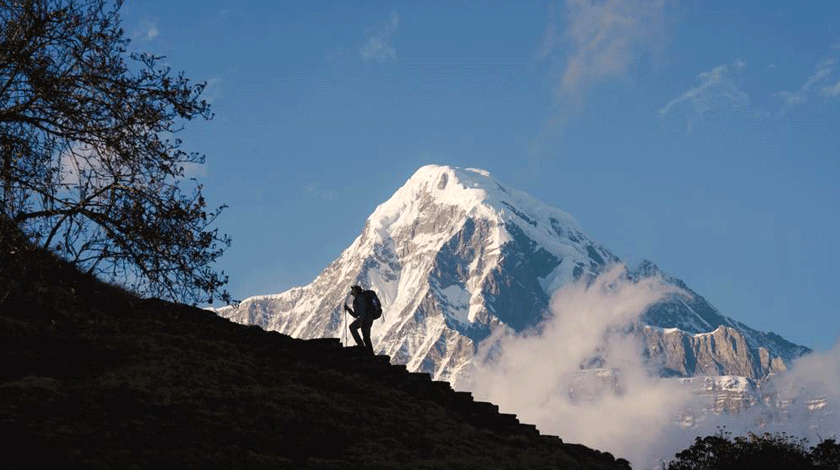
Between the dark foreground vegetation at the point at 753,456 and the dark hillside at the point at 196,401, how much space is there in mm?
12004

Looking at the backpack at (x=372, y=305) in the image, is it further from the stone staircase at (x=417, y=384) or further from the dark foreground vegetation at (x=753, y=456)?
the dark foreground vegetation at (x=753, y=456)

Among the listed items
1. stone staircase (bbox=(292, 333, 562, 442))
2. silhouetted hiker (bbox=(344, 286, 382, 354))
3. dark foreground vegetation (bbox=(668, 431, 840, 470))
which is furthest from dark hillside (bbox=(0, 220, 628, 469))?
dark foreground vegetation (bbox=(668, 431, 840, 470))

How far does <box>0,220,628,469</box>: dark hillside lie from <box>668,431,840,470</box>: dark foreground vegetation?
12.0 m

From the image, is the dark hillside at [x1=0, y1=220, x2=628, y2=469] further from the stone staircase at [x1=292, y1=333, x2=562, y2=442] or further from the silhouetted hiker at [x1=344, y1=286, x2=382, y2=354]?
the silhouetted hiker at [x1=344, y1=286, x2=382, y2=354]

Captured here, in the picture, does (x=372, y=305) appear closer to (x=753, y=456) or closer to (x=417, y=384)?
(x=417, y=384)

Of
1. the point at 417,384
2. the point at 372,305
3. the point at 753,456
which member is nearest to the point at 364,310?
the point at 372,305

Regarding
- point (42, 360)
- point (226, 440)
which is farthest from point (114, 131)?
point (226, 440)

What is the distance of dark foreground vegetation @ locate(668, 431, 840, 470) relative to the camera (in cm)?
3488

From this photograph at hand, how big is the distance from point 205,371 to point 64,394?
332 centimetres

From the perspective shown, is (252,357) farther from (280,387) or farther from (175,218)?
(175,218)

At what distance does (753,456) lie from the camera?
35.8m

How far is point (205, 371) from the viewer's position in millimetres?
21453

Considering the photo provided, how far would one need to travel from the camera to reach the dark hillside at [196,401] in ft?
56.3

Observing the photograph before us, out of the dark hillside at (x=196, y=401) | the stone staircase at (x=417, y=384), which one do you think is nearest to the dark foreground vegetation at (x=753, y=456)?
the stone staircase at (x=417, y=384)
